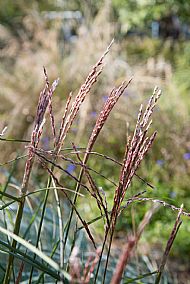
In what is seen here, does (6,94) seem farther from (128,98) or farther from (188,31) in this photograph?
(188,31)

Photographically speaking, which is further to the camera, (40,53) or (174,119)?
(40,53)

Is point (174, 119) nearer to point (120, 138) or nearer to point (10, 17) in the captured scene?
point (120, 138)

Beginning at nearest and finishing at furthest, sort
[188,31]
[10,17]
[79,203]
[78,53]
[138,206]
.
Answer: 1. [138,206]
2. [79,203]
3. [78,53]
4. [188,31]
5. [10,17]

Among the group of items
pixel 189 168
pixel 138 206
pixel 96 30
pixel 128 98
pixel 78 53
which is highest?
pixel 96 30

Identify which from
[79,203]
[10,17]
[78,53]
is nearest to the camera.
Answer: [79,203]

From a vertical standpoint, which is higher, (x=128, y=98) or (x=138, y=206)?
(x=128, y=98)

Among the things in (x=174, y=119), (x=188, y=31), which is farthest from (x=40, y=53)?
(x=188, y=31)

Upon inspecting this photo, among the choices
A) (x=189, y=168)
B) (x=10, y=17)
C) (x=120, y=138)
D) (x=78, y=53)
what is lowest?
(x=189, y=168)

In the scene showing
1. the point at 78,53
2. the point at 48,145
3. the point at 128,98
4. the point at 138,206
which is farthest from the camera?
the point at 78,53

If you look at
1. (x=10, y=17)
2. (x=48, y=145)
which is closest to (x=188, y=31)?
(x=10, y=17)
